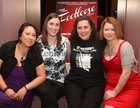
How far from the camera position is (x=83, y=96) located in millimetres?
2922

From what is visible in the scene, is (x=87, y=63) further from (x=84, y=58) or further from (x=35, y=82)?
(x=35, y=82)

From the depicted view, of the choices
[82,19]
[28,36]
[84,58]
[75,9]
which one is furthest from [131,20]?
[28,36]

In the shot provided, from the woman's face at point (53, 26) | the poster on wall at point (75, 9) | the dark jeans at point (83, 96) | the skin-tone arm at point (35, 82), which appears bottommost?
the dark jeans at point (83, 96)

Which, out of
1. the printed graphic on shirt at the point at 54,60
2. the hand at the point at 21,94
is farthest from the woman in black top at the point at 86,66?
the hand at the point at 21,94

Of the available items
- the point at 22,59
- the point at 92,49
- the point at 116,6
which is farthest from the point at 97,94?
the point at 116,6

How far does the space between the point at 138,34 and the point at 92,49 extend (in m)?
0.68

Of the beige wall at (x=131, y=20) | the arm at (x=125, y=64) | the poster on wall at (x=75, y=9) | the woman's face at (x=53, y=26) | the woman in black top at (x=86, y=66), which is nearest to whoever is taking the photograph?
the arm at (x=125, y=64)

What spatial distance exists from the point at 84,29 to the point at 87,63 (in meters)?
0.33

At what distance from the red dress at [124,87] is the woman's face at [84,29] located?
30 centimetres

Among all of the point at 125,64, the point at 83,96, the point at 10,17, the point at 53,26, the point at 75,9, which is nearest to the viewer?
the point at 125,64

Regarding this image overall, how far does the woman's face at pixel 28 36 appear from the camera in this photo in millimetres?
2902

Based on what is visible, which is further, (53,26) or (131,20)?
(131,20)

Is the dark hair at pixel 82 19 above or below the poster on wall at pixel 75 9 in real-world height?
below

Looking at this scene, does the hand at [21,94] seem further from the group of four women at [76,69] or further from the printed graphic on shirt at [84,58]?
the printed graphic on shirt at [84,58]
